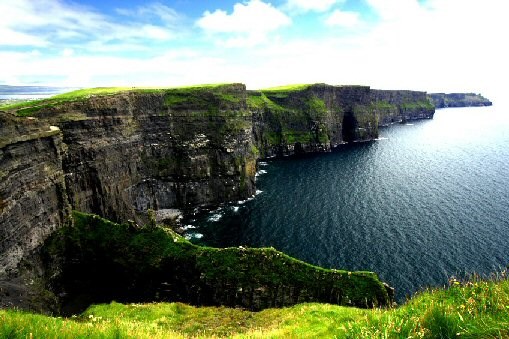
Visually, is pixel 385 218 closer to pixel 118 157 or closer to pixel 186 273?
pixel 186 273

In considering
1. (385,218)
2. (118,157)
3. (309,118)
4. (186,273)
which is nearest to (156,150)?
(118,157)

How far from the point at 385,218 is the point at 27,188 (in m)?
69.9

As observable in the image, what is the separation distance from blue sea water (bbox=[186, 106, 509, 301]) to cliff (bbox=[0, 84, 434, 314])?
425 inches

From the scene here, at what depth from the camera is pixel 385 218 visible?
8069 centimetres

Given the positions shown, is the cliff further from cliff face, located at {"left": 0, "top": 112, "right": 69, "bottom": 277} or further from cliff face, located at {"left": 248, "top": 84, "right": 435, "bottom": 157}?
cliff face, located at {"left": 248, "top": 84, "right": 435, "bottom": 157}

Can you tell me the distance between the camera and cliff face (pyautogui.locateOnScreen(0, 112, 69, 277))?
1658 inches

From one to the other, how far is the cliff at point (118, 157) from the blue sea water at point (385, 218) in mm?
10787

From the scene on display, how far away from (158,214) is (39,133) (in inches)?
1536

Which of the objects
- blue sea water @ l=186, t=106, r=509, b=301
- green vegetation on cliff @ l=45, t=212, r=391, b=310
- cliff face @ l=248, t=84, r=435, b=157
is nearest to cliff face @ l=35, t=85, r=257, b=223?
blue sea water @ l=186, t=106, r=509, b=301

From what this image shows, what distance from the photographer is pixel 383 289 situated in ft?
134

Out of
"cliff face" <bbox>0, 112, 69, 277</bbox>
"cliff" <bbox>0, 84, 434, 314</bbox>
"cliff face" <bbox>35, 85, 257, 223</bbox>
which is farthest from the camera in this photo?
"cliff face" <bbox>35, 85, 257, 223</bbox>

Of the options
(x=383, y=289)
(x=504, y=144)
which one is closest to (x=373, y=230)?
(x=383, y=289)

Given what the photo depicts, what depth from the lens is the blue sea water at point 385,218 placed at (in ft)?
200

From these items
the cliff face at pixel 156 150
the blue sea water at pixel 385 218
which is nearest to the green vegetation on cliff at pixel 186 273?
the blue sea water at pixel 385 218
